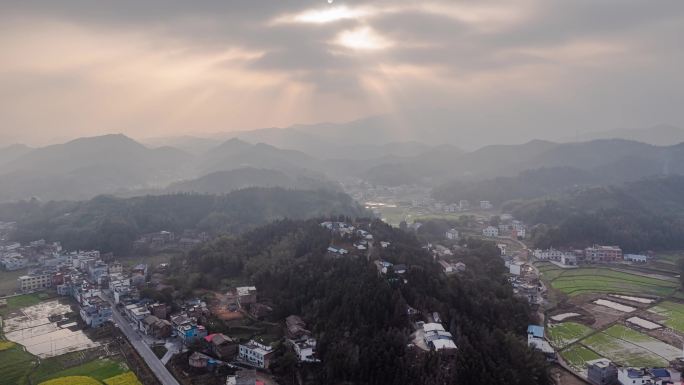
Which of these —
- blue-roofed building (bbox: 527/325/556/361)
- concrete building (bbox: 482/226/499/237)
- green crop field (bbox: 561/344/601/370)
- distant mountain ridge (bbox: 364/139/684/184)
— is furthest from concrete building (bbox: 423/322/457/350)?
distant mountain ridge (bbox: 364/139/684/184)

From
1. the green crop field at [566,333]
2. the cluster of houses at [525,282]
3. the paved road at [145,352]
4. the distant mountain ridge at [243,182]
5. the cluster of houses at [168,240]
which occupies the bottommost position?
the green crop field at [566,333]

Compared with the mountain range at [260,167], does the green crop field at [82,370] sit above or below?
below

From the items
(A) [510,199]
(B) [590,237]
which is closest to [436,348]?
(B) [590,237]

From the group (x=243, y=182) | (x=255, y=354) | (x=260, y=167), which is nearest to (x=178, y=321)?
(x=255, y=354)

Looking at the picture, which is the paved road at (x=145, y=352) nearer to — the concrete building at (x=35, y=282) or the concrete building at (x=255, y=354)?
the concrete building at (x=255, y=354)

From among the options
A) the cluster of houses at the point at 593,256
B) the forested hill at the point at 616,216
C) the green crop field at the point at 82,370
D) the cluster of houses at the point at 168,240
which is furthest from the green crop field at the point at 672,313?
the cluster of houses at the point at 168,240

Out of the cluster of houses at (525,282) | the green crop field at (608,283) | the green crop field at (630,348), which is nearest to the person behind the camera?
the green crop field at (630,348)

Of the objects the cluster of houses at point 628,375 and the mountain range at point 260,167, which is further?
the mountain range at point 260,167

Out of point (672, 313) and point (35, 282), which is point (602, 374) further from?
point (35, 282)

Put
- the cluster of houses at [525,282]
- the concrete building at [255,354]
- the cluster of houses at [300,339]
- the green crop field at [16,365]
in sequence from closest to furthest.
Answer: the cluster of houses at [300,339], the concrete building at [255,354], the green crop field at [16,365], the cluster of houses at [525,282]
